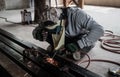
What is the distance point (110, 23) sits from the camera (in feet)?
17.4

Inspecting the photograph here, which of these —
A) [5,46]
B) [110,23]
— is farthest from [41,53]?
[110,23]

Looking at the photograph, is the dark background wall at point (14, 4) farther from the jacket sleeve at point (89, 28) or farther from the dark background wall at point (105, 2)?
the jacket sleeve at point (89, 28)

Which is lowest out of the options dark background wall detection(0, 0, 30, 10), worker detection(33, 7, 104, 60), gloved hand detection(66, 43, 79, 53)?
gloved hand detection(66, 43, 79, 53)

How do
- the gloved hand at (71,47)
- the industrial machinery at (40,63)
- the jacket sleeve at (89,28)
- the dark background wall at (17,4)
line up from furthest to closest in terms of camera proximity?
the dark background wall at (17,4)
the jacket sleeve at (89,28)
the gloved hand at (71,47)
the industrial machinery at (40,63)

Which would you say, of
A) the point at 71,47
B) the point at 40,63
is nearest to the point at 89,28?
the point at 71,47

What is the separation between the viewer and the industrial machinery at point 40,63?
2037mm

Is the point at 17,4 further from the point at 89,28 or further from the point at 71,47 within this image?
the point at 71,47

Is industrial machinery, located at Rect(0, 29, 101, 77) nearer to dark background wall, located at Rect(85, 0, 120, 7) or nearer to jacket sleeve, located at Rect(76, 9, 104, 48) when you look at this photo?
jacket sleeve, located at Rect(76, 9, 104, 48)

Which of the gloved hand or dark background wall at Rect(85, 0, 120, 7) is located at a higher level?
dark background wall at Rect(85, 0, 120, 7)

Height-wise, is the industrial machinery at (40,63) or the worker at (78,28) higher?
the worker at (78,28)

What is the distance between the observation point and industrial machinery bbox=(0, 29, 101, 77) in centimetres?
204

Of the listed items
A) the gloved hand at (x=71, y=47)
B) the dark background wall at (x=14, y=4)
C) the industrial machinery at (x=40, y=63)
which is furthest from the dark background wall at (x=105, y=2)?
the gloved hand at (x=71, y=47)

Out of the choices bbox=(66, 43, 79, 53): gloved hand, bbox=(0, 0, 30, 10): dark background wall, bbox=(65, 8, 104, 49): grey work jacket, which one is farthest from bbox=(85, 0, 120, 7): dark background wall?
bbox=(66, 43, 79, 53): gloved hand

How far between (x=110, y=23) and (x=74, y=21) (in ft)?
9.10
